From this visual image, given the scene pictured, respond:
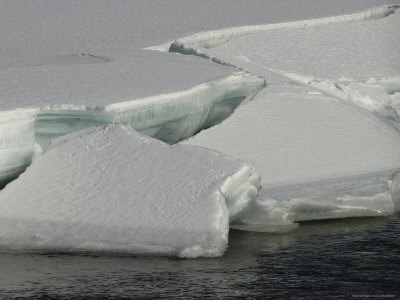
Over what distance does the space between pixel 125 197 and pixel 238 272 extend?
0.56 metres

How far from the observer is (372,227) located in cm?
407

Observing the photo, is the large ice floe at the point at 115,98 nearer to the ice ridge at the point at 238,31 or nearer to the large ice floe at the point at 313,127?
the large ice floe at the point at 313,127

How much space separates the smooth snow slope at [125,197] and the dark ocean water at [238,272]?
63 mm

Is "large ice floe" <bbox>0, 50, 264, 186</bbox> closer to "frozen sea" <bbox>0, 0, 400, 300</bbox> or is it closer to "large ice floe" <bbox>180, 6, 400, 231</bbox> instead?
"frozen sea" <bbox>0, 0, 400, 300</bbox>

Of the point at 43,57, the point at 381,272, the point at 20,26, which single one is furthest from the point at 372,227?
the point at 20,26

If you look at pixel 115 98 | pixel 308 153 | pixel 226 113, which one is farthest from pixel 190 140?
pixel 226 113

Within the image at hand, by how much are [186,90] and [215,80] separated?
0.97 ft

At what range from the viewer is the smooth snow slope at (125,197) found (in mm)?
3662

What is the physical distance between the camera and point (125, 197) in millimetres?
3824

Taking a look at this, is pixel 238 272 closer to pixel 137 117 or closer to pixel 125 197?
pixel 125 197

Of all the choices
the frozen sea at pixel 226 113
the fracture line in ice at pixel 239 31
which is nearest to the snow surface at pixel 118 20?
the frozen sea at pixel 226 113

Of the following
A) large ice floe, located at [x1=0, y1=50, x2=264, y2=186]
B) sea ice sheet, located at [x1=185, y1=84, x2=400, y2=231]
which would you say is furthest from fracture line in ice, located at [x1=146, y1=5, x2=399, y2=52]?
sea ice sheet, located at [x1=185, y1=84, x2=400, y2=231]

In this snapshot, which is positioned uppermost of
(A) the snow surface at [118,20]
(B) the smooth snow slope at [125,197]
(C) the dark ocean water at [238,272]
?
(A) the snow surface at [118,20]

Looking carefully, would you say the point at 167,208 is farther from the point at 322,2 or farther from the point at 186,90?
the point at 322,2
